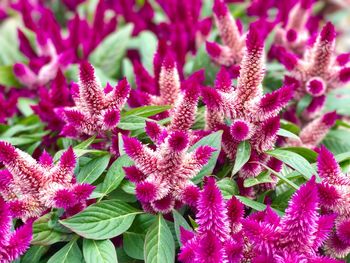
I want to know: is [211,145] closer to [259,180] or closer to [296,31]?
[259,180]

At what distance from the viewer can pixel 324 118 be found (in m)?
1.47

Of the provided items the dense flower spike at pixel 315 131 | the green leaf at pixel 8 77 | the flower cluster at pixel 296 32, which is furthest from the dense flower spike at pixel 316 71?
the green leaf at pixel 8 77

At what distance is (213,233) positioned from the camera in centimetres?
97

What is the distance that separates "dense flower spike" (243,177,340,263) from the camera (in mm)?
925

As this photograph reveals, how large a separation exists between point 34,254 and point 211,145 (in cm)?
48

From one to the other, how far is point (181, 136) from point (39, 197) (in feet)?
1.09

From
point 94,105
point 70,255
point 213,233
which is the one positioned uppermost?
point 94,105

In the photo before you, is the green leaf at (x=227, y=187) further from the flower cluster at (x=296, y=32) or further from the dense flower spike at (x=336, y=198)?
the flower cluster at (x=296, y=32)

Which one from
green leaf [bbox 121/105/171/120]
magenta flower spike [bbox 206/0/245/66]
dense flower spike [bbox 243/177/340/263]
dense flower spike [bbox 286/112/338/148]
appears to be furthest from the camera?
magenta flower spike [bbox 206/0/245/66]

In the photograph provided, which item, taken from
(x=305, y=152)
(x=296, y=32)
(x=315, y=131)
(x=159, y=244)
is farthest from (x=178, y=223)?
(x=296, y=32)

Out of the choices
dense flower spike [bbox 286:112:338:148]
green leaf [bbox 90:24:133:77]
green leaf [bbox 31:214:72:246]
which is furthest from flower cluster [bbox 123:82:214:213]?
green leaf [bbox 90:24:133:77]

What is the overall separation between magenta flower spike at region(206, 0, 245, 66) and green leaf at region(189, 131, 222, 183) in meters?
0.52

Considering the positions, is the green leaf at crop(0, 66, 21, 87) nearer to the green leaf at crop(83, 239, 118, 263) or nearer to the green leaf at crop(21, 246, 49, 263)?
the green leaf at crop(21, 246, 49, 263)

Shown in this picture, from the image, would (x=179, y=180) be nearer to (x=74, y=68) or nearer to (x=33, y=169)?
(x=33, y=169)
